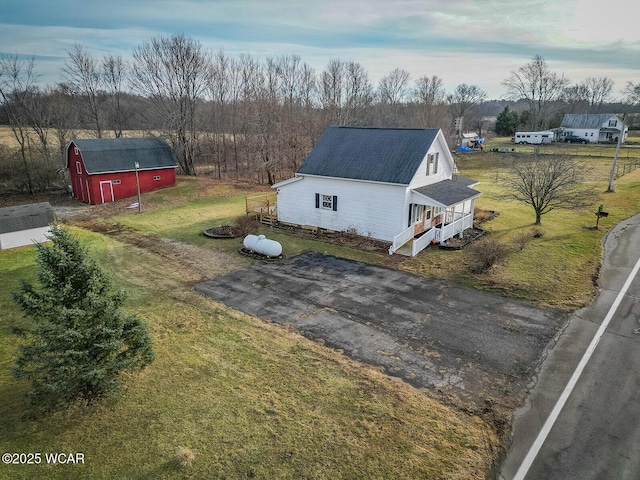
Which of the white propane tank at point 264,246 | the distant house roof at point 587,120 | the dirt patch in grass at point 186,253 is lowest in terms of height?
the dirt patch in grass at point 186,253

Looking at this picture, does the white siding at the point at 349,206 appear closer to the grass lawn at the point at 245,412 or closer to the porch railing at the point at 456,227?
the porch railing at the point at 456,227

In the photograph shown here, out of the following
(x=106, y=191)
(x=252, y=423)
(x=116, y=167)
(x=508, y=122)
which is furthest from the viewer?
(x=508, y=122)

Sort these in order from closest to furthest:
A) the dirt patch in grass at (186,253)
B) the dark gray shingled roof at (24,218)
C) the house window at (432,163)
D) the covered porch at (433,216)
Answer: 1. the dirt patch in grass at (186,253)
2. the covered porch at (433,216)
3. the dark gray shingled roof at (24,218)
4. the house window at (432,163)

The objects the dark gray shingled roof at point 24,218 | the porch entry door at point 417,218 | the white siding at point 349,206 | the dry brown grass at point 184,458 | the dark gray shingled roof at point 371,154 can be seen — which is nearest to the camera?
the dry brown grass at point 184,458

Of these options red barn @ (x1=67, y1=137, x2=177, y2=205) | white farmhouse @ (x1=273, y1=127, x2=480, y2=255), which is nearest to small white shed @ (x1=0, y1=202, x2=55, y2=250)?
red barn @ (x1=67, y1=137, x2=177, y2=205)

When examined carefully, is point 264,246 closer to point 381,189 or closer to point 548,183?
point 381,189

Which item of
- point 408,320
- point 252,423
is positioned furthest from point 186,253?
point 252,423

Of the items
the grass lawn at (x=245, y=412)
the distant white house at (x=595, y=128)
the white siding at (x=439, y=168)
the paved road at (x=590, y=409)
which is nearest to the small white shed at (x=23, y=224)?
the grass lawn at (x=245, y=412)
